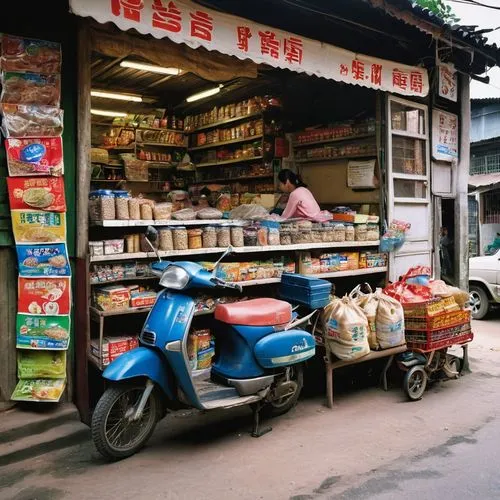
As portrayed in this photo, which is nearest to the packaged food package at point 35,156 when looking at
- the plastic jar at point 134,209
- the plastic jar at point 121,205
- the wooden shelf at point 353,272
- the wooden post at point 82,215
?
the wooden post at point 82,215

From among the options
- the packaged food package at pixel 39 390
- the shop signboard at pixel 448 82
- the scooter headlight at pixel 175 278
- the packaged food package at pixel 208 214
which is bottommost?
the packaged food package at pixel 39 390

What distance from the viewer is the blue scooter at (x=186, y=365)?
137 inches

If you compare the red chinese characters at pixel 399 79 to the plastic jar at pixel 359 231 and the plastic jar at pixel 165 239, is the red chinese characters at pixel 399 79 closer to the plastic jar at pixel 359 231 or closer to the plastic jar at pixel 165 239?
the plastic jar at pixel 359 231

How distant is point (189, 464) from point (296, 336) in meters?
1.27

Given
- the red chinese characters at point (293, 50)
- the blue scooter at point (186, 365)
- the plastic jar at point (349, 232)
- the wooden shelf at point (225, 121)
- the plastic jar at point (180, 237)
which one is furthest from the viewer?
the wooden shelf at point (225, 121)

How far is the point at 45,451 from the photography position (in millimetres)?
3670

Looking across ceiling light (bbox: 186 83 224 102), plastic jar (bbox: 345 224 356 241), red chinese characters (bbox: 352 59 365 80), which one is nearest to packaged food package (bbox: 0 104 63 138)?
red chinese characters (bbox: 352 59 365 80)

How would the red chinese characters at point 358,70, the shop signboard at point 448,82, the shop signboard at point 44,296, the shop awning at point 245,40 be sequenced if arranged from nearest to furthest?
the shop awning at point 245,40 < the shop signboard at point 44,296 < the red chinese characters at point 358,70 < the shop signboard at point 448,82

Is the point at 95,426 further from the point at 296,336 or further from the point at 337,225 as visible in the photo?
the point at 337,225

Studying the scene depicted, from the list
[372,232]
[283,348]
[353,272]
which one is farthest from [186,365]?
[372,232]

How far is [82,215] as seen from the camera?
13.2 ft

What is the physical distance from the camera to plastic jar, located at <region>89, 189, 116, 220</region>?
4.08 m

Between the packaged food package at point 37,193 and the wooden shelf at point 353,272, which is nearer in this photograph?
the packaged food package at point 37,193

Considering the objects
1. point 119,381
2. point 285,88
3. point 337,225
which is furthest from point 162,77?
point 119,381
